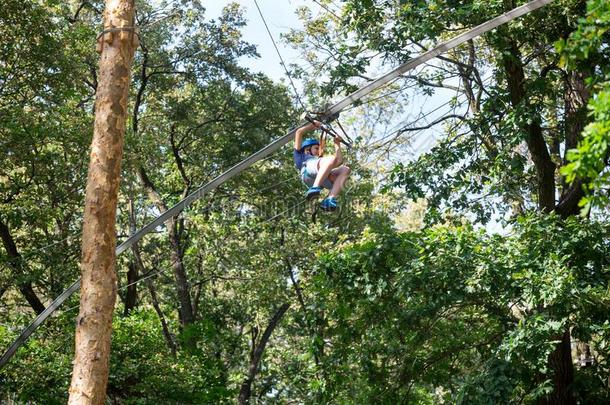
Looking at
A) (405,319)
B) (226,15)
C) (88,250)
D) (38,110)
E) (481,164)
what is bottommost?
(88,250)

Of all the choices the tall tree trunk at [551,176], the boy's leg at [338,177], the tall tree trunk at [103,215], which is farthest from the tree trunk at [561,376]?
the tall tree trunk at [103,215]

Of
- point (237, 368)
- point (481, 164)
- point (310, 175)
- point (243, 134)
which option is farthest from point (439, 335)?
point (237, 368)

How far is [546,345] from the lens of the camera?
829 cm

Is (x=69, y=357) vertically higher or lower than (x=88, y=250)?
higher

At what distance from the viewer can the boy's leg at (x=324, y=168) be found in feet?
23.6

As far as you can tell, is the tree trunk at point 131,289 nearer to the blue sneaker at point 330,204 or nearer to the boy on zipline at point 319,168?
the boy on zipline at point 319,168

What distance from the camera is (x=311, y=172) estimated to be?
7.39m

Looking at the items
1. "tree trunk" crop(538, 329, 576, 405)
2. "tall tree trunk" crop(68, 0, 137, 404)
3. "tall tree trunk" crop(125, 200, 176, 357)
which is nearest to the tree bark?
"tree trunk" crop(538, 329, 576, 405)

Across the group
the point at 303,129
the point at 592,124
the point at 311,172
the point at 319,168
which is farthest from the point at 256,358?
the point at 592,124

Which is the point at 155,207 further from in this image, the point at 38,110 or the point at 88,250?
the point at 88,250

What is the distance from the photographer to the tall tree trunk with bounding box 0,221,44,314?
12453 millimetres

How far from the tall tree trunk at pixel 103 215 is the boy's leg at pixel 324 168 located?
63.1 inches

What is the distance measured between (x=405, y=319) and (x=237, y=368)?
37.1 feet

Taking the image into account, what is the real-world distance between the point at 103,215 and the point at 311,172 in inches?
71.0
